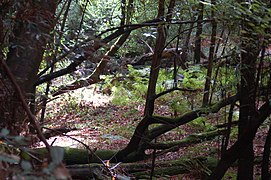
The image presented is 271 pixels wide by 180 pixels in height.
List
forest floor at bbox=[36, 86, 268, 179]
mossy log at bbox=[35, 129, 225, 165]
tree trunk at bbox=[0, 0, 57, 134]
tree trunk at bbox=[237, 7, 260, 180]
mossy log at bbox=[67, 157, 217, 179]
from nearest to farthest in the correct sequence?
tree trunk at bbox=[0, 0, 57, 134] → tree trunk at bbox=[237, 7, 260, 180] → mossy log at bbox=[67, 157, 217, 179] → mossy log at bbox=[35, 129, 225, 165] → forest floor at bbox=[36, 86, 268, 179]

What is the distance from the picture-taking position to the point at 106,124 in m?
8.98

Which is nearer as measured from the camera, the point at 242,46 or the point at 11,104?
the point at 11,104

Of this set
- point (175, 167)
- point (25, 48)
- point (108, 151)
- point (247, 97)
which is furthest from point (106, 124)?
point (25, 48)

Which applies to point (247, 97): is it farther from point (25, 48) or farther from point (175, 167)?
point (25, 48)

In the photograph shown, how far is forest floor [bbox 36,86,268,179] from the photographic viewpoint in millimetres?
5918

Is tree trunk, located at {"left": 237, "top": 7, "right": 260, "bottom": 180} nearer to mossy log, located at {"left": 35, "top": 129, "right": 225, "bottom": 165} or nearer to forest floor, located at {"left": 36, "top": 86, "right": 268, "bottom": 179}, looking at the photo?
forest floor, located at {"left": 36, "top": 86, "right": 268, "bottom": 179}

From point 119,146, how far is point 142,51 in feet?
28.1

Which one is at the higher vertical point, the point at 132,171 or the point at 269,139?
the point at 269,139

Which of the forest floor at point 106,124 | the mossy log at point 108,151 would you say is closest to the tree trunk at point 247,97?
the forest floor at point 106,124

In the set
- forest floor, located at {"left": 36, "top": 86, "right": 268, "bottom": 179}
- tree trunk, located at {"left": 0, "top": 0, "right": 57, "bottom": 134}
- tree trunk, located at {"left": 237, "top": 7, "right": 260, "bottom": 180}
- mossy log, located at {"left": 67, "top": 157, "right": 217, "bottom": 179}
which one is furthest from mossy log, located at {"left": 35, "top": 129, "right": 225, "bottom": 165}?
tree trunk, located at {"left": 0, "top": 0, "right": 57, "bottom": 134}

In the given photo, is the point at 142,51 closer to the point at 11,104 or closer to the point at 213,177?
the point at 213,177

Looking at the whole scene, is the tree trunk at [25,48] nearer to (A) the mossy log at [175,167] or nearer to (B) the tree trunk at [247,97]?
(B) the tree trunk at [247,97]

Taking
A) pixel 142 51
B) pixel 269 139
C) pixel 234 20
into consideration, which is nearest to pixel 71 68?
pixel 234 20

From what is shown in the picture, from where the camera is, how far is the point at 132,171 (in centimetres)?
454
